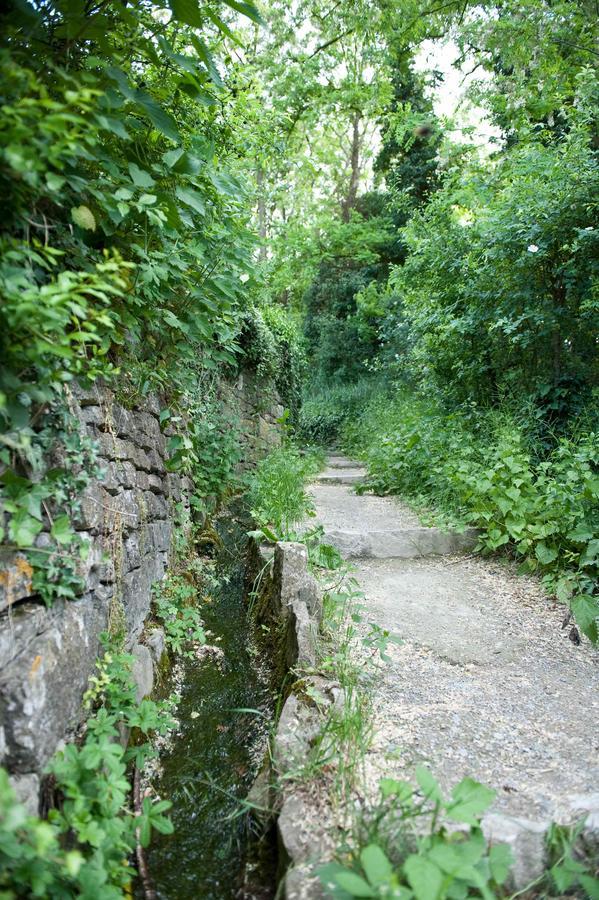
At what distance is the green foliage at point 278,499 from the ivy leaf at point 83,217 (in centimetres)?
241

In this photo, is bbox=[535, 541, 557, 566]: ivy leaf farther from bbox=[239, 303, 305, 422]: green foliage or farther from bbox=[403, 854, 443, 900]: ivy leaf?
bbox=[239, 303, 305, 422]: green foliage

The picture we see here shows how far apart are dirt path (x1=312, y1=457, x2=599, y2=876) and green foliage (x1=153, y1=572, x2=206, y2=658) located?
1.05 meters

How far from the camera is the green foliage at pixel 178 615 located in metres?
2.82

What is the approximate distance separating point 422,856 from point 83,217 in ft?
6.82

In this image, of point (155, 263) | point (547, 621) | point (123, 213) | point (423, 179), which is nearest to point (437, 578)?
point (547, 621)

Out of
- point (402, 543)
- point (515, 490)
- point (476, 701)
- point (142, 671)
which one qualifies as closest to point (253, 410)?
point (402, 543)

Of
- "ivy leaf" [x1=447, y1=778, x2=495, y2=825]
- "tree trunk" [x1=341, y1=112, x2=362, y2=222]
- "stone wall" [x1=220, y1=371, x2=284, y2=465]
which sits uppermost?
"tree trunk" [x1=341, y1=112, x2=362, y2=222]

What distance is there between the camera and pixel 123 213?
162cm

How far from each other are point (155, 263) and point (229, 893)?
224 centimetres

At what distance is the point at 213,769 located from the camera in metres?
2.03

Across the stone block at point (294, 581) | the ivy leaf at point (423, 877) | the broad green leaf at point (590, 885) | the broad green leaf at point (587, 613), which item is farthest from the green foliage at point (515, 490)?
the ivy leaf at point (423, 877)

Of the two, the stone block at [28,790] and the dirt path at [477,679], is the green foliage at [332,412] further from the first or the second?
the stone block at [28,790]

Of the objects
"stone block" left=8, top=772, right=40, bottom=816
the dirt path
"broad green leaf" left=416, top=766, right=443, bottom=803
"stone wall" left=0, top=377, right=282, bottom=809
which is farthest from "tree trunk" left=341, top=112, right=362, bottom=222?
"stone block" left=8, top=772, right=40, bottom=816

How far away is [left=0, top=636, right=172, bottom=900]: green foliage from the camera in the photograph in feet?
3.41
